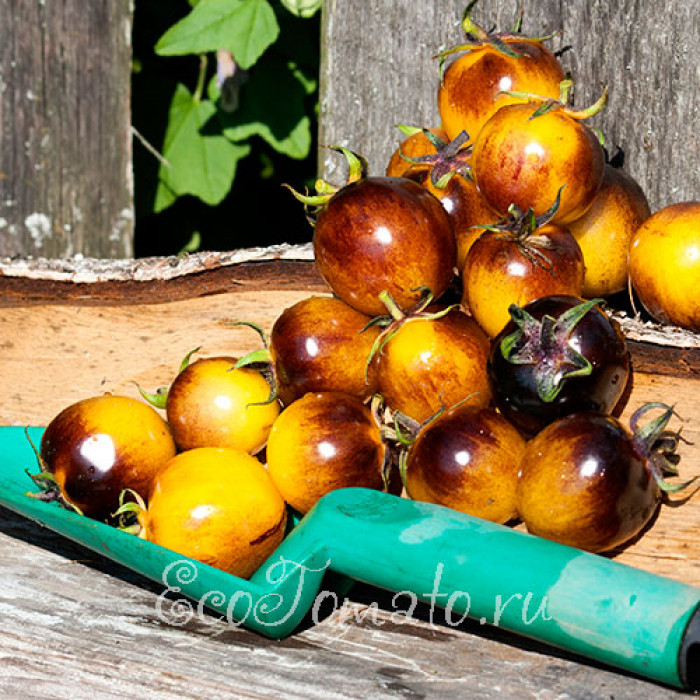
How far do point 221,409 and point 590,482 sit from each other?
48 cm

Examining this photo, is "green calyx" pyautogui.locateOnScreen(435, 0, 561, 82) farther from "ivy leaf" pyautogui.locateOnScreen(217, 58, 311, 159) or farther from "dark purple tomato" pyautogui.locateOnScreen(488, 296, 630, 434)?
"ivy leaf" pyautogui.locateOnScreen(217, 58, 311, 159)

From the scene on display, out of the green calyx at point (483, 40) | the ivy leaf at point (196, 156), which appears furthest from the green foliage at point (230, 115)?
the green calyx at point (483, 40)

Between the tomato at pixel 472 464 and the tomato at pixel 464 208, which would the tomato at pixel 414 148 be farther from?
the tomato at pixel 472 464

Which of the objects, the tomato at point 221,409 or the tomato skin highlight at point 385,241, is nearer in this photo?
the tomato skin highlight at point 385,241

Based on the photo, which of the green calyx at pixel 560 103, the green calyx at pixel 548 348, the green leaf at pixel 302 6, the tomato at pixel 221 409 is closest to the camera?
the green calyx at pixel 548 348

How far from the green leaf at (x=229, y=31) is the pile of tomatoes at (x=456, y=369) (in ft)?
2.07

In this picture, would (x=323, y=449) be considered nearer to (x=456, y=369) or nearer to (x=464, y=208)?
(x=456, y=369)

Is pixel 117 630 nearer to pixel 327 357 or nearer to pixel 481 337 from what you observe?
pixel 327 357

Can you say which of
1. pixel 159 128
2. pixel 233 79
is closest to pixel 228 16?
pixel 233 79

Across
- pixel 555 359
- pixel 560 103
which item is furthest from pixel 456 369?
pixel 560 103

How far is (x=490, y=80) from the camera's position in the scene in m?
1.29

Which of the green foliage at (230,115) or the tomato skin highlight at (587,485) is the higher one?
the green foliage at (230,115)

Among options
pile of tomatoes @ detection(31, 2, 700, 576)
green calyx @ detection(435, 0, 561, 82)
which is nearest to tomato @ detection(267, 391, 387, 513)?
pile of tomatoes @ detection(31, 2, 700, 576)

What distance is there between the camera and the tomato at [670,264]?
4.05ft
